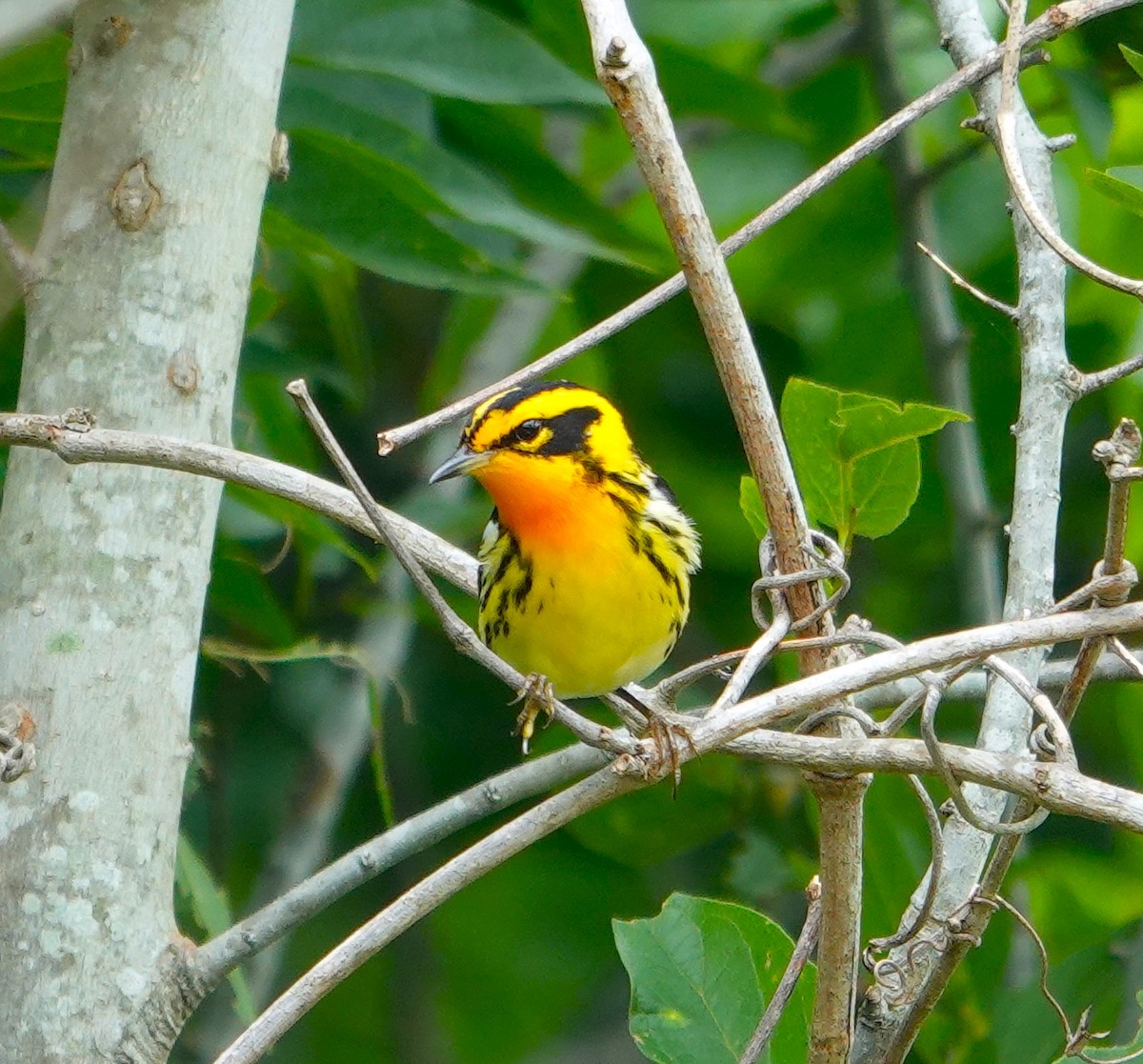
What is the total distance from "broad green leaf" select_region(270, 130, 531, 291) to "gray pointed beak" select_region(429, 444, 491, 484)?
32 centimetres

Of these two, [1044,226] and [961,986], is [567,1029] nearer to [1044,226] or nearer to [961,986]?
[961,986]

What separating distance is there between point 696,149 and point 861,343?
3.08 feet

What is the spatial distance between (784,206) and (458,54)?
1620mm

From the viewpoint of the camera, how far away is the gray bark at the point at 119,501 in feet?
7.40

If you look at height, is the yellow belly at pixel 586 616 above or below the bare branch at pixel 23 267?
below

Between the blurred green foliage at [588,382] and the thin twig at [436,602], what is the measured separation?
156 centimetres

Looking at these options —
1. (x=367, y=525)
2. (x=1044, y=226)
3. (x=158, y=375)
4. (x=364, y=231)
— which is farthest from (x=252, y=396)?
(x=1044, y=226)

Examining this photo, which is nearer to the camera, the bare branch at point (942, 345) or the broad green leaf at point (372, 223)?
the broad green leaf at point (372, 223)

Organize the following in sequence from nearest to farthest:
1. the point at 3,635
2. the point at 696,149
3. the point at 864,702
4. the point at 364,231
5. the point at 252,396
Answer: the point at 3,635, the point at 864,702, the point at 364,231, the point at 252,396, the point at 696,149

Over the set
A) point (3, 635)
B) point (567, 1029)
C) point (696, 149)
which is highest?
point (696, 149)

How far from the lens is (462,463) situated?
333 centimetres

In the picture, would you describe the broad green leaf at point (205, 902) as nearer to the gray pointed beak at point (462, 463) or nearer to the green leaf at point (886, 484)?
the gray pointed beak at point (462, 463)

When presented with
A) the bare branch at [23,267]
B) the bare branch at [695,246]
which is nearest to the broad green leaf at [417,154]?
the bare branch at [23,267]

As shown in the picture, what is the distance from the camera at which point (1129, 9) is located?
4.24 m
